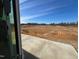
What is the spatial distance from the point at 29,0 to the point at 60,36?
647mm

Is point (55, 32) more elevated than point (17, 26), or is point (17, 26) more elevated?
point (17, 26)

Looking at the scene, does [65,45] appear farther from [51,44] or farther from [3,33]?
[3,33]

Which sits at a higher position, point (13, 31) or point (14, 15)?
point (14, 15)

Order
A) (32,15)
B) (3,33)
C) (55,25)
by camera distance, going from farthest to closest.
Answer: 1. (32,15)
2. (55,25)
3. (3,33)

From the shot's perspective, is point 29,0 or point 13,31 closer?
point 13,31

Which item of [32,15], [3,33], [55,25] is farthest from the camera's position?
[32,15]

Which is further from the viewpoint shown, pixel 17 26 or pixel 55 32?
pixel 55 32

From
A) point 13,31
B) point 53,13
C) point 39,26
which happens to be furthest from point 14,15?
point 53,13

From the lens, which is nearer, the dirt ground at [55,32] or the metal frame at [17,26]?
the metal frame at [17,26]

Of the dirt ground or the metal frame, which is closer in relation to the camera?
the metal frame

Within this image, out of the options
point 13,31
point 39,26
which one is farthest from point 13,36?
point 39,26

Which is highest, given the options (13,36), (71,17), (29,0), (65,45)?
(29,0)

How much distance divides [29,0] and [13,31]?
923 mm

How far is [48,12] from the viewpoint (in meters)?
2.26
